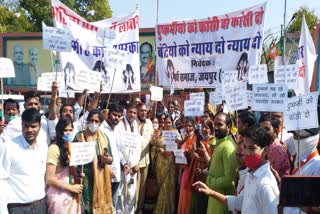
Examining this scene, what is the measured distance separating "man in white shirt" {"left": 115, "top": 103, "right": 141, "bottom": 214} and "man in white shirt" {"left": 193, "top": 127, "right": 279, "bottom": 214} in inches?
130

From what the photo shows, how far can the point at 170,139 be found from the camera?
681 cm

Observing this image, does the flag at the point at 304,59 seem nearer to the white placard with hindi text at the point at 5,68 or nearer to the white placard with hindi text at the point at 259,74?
the white placard with hindi text at the point at 259,74

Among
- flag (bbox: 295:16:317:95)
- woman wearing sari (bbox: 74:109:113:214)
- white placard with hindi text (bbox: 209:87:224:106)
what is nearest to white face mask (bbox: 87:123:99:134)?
woman wearing sari (bbox: 74:109:113:214)

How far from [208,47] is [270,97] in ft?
11.0

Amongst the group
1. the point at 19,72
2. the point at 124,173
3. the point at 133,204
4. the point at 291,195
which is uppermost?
the point at 19,72

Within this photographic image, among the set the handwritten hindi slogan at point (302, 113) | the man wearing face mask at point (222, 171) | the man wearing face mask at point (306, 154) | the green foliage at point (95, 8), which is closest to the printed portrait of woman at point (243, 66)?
the man wearing face mask at point (222, 171)

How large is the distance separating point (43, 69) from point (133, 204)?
13.5m

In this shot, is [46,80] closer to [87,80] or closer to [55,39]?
[55,39]

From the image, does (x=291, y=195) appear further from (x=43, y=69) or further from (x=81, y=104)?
(x=43, y=69)

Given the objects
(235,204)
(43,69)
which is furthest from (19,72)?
(235,204)

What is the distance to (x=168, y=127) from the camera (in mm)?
7523

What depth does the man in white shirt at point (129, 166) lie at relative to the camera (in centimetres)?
702

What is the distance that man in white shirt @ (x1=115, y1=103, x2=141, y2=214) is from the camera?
7.02m

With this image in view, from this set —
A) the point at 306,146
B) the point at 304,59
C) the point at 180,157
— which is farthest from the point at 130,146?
the point at 306,146
